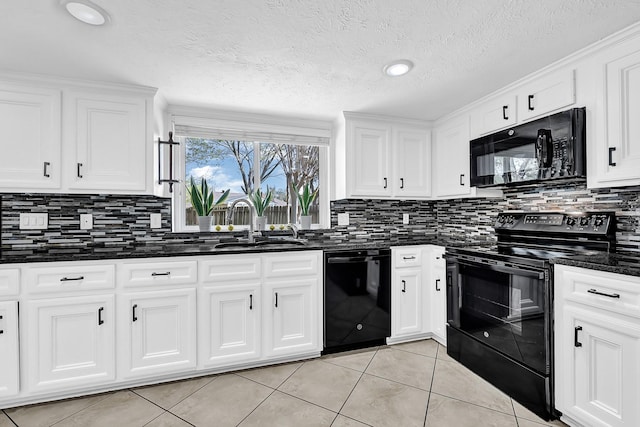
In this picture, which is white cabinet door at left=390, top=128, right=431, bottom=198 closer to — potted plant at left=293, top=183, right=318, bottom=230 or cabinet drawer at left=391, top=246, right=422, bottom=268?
cabinet drawer at left=391, top=246, right=422, bottom=268

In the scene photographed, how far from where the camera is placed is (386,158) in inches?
119

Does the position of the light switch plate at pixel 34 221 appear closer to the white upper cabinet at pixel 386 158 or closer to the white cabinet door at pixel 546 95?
the white upper cabinet at pixel 386 158

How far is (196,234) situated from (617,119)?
296cm

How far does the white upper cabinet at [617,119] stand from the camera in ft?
5.36

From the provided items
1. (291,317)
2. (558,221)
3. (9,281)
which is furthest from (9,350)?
(558,221)

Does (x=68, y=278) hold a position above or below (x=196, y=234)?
below

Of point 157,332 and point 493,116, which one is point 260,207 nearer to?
point 157,332

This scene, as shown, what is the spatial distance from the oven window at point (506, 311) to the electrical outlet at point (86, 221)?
9.44 ft

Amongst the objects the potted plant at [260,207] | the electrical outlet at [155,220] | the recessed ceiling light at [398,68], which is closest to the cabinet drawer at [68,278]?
the electrical outlet at [155,220]

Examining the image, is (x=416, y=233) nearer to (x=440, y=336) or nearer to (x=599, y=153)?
(x=440, y=336)

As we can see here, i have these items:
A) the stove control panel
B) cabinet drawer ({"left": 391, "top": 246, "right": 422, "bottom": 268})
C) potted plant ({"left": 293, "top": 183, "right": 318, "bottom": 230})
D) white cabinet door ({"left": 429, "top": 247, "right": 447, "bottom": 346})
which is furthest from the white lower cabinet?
potted plant ({"left": 293, "top": 183, "right": 318, "bottom": 230})

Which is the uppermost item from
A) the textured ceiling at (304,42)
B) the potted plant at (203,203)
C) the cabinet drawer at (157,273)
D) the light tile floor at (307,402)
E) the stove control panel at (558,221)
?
the textured ceiling at (304,42)

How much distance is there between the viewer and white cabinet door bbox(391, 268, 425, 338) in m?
2.73

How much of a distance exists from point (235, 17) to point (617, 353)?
2392mm
